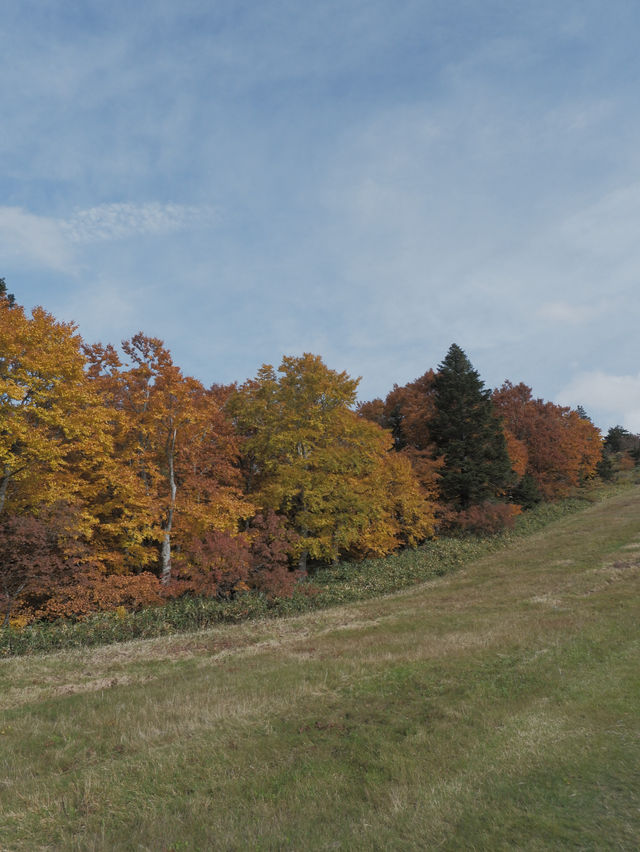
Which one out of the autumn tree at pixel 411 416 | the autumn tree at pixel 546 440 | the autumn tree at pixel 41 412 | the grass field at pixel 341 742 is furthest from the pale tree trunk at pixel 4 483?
the autumn tree at pixel 546 440

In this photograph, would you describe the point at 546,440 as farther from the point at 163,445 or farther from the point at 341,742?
the point at 341,742

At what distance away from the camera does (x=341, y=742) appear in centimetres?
729

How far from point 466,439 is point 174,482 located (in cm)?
2890

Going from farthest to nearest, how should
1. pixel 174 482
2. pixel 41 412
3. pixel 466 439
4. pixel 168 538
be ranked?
pixel 466 439
pixel 174 482
pixel 168 538
pixel 41 412

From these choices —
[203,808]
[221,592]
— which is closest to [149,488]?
[221,592]

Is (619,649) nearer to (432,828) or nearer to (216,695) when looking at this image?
(432,828)

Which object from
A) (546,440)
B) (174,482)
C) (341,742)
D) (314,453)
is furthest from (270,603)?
(546,440)

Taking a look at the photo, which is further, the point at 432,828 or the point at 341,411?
the point at 341,411

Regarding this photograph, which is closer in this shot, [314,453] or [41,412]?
[41,412]

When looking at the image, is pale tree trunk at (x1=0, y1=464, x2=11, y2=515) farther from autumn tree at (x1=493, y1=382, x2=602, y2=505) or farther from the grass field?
autumn tree at (x1=493, y1=382, x2=602, y2=505)

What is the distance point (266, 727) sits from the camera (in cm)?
799

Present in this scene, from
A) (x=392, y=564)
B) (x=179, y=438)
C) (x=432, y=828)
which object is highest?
(x=179, y=438)

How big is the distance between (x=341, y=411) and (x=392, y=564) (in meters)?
11.3

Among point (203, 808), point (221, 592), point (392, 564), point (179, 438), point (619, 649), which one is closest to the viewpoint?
point (203, 808)
